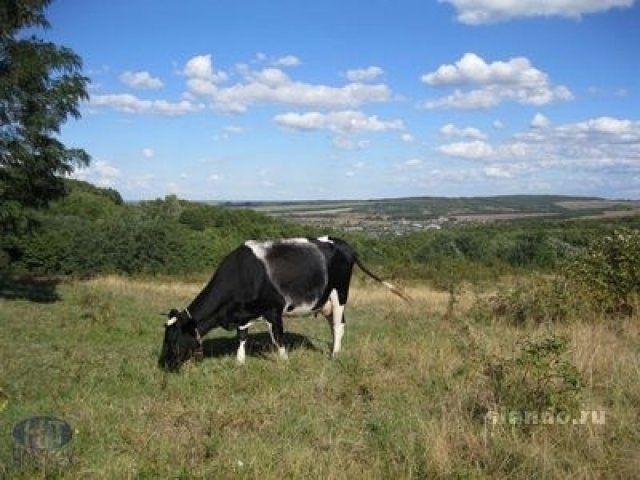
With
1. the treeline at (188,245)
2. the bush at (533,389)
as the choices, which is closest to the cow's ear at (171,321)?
the bush at (533,389)

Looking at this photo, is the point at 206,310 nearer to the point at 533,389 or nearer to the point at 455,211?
the point at 533,389

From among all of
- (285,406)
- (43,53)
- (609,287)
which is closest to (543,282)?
(609,287)

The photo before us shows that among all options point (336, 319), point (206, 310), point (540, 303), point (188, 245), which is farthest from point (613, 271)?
point (188, 245)

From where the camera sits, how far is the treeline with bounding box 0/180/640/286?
132 feet

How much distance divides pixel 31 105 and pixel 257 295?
1116cm

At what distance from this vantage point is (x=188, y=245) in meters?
52.8

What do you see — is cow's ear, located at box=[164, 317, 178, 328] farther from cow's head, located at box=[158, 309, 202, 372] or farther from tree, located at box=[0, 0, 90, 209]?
tree, located at box=[0, 0, 90, 209]

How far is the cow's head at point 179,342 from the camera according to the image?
10.0 m

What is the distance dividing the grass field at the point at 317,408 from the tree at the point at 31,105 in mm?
7272

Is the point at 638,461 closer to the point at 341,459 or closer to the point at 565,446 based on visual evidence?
the point at 565,446

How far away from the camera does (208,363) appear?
33.7ft

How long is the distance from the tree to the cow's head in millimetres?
9791

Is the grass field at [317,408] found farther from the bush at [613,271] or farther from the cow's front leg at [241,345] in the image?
the bush at [613,271]

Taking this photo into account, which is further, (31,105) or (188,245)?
(188,245)
